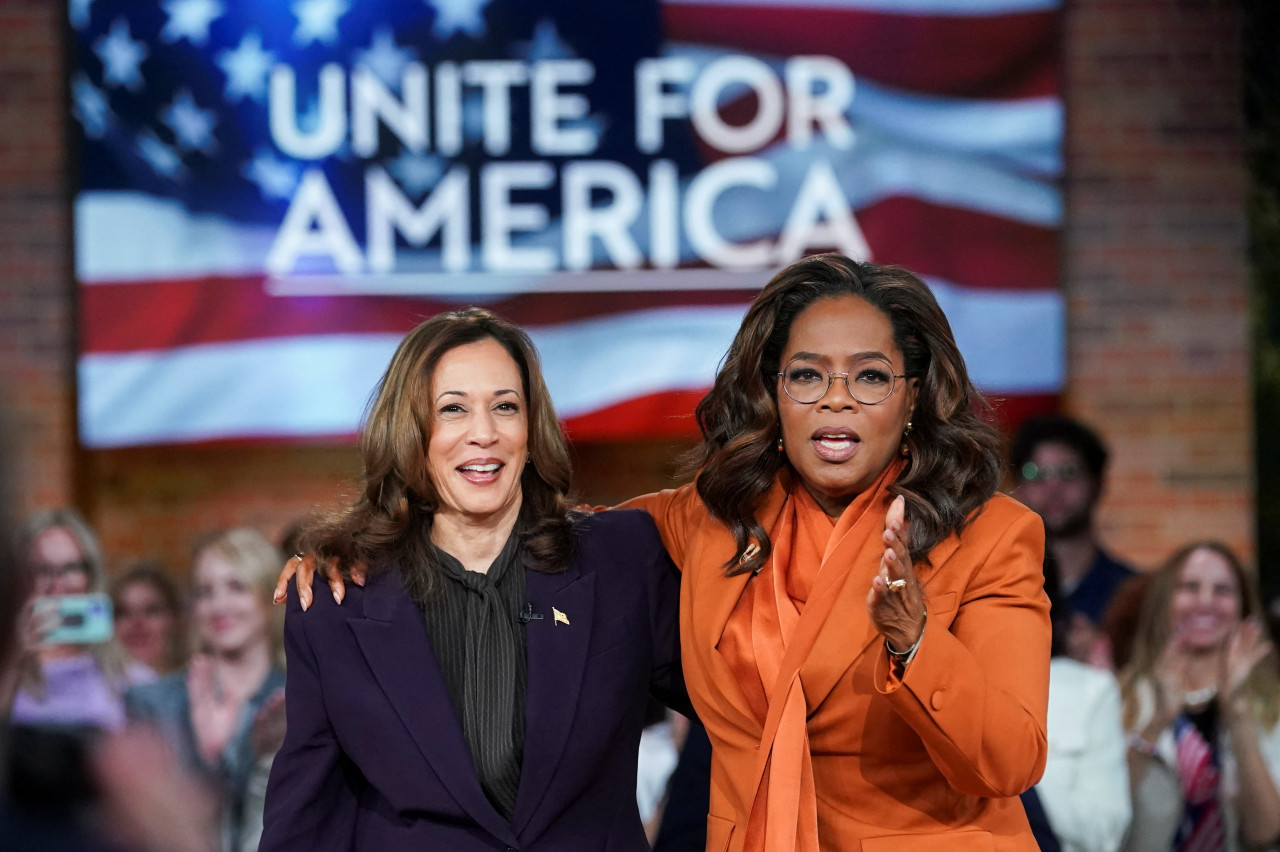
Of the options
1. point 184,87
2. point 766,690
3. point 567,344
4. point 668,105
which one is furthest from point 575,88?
point 766,690

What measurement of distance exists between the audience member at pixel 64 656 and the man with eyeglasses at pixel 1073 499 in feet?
9.72

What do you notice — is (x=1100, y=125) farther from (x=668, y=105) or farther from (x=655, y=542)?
(x=655, y=542)

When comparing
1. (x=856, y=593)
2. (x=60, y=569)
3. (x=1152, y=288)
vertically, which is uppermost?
(x=1152, y=288)

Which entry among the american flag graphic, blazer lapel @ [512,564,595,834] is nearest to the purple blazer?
blazer lapel @ [512,564,595,834]

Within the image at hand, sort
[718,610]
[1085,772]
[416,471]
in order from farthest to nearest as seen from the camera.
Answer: [1085,772] → [416,471] → [718,610]

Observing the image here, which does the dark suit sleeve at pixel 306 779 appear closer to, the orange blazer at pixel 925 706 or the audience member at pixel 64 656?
the orange blazer at pixel 925 706

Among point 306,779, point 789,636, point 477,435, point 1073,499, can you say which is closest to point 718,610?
point 789,636

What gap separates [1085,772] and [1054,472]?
57.1 inches

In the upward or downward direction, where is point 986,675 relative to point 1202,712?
upward

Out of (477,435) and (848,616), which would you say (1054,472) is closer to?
(848,616)

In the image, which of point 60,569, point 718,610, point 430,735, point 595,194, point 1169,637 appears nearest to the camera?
point 430,735

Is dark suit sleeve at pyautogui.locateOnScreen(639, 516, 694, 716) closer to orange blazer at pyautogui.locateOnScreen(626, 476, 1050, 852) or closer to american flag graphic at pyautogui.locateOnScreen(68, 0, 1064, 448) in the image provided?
orange blazer at pyautogui.locateOnScreen(626, 476, 1050, 852)

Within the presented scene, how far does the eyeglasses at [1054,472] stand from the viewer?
509cm

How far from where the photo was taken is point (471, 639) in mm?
2475
